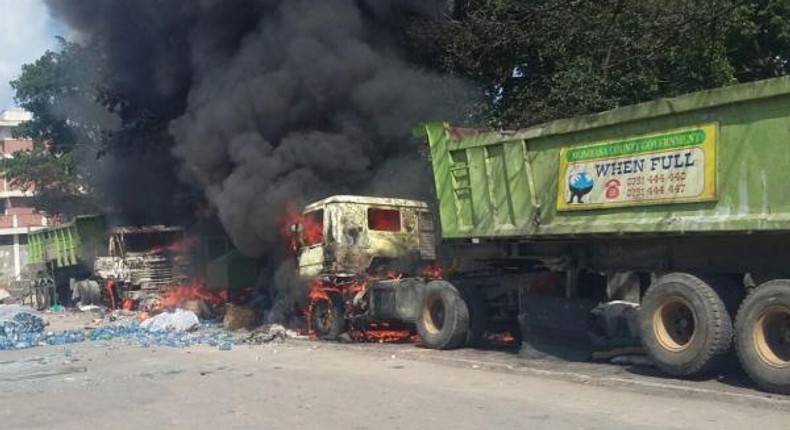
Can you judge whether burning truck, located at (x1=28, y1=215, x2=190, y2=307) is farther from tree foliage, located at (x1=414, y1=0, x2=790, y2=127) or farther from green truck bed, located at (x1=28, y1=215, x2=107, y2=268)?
tree foliage, located at (x1=414, y1=0, x2=790, y2=127)

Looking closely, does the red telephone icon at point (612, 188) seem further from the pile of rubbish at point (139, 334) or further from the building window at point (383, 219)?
the pile of rubbish at point (139, 334)

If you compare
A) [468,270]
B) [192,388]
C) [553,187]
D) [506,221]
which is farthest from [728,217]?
[192,388]

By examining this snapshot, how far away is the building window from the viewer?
14.8 meters

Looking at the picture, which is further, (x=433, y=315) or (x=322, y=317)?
(x=322, y=317)

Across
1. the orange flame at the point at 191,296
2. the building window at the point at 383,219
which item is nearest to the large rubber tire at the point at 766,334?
the building window at the point at 383,219

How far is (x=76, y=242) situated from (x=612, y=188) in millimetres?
22936

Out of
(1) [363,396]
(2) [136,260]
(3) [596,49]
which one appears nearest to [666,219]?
(1) [363,396]

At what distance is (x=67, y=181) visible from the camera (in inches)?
1524

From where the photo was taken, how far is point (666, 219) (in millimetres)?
8906

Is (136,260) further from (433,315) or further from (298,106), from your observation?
(433,315)

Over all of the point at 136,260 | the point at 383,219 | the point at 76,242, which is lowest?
the point at 136,260

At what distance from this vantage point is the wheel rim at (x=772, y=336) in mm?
7914

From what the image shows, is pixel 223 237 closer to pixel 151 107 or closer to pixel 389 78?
pixel 151 107

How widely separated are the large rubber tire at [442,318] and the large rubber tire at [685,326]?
3.33 meters
